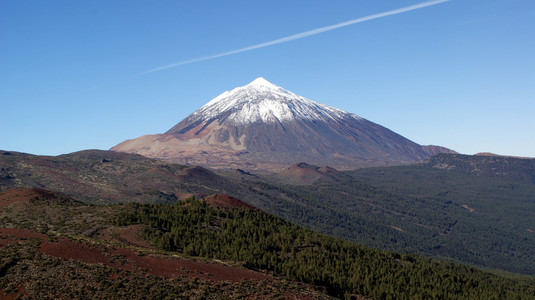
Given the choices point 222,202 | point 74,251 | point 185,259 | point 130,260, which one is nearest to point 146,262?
point 130,260

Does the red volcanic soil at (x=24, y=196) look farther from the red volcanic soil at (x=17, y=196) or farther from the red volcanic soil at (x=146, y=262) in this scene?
the red volcanic soil at (x=146, y=262)

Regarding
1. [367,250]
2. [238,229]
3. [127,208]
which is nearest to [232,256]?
[238,229]

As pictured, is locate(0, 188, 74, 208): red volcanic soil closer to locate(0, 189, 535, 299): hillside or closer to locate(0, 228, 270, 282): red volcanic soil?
locate(0, 189, 535, 299): hillside

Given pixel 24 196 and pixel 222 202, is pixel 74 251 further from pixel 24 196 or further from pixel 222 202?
pixel 222 202

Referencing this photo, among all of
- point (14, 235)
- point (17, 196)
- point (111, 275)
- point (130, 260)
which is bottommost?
point (111, 275)

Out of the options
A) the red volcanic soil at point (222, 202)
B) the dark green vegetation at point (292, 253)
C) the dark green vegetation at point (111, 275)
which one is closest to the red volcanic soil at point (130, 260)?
the dark green vegetation at point (111, 275)
